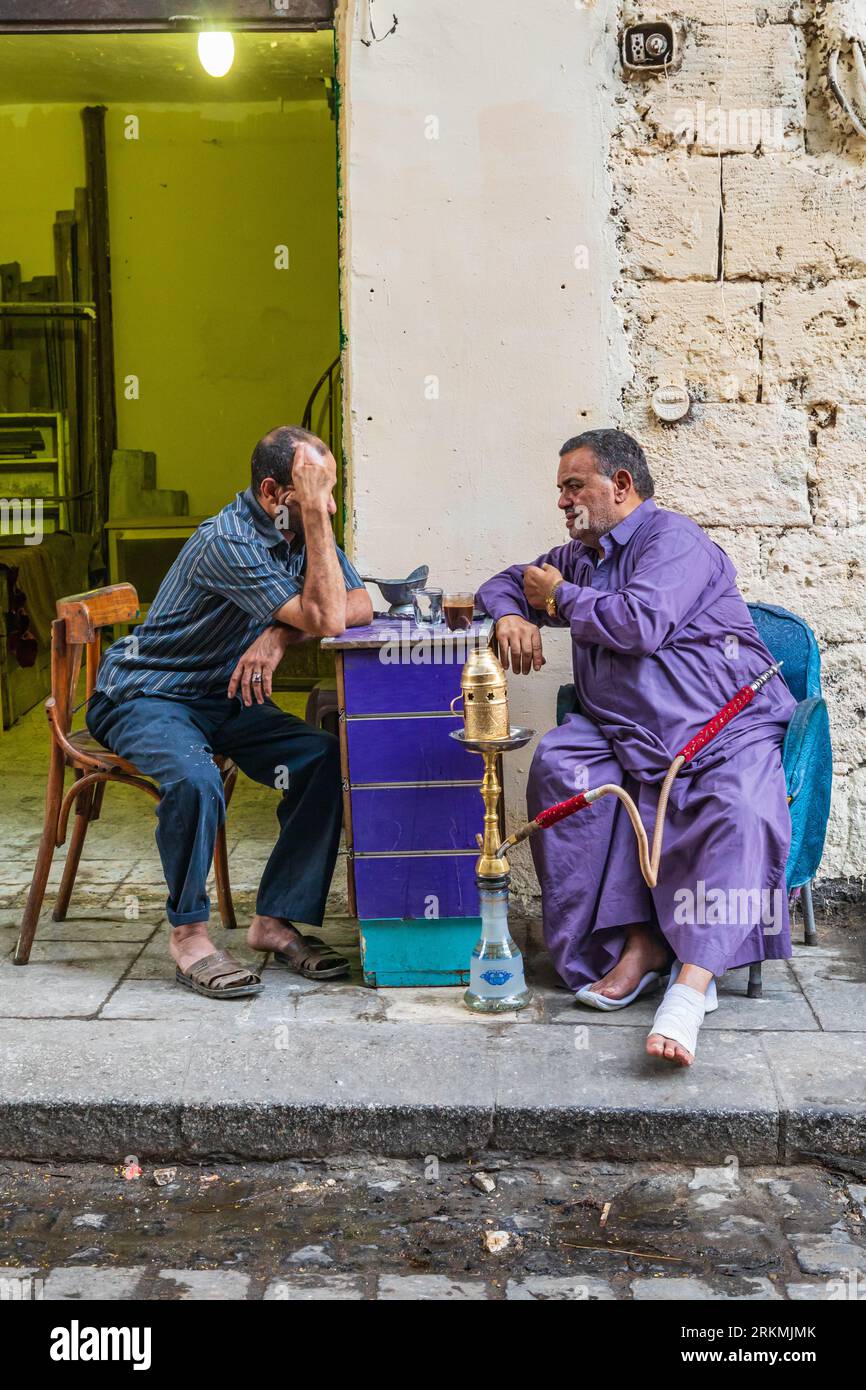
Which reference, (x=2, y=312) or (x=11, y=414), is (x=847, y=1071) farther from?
(x=2, y=312)

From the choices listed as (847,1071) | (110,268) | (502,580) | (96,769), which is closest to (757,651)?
(502,580)

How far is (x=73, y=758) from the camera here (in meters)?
4.29

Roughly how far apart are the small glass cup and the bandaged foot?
1239 mm

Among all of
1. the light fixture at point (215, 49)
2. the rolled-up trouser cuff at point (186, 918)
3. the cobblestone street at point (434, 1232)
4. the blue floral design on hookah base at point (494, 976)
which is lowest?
the cobblestone street at point (434, 1232)

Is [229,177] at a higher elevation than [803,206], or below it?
higher

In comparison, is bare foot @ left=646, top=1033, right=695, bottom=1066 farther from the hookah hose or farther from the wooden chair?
the wooden chair

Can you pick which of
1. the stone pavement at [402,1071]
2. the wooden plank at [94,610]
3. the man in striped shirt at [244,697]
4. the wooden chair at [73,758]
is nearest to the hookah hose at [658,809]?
the stone pavement at [402,1071]

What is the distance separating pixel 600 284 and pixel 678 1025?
7.50 ft

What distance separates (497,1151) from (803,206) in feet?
9.65

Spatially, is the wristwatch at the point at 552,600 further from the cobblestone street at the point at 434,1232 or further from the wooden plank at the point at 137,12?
the wooden plank at the point at 137,12

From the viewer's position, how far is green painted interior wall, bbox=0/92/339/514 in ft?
32.8

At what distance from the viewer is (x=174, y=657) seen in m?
4.22

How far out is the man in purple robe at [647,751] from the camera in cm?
378

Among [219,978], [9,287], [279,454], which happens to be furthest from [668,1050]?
[9,287]
